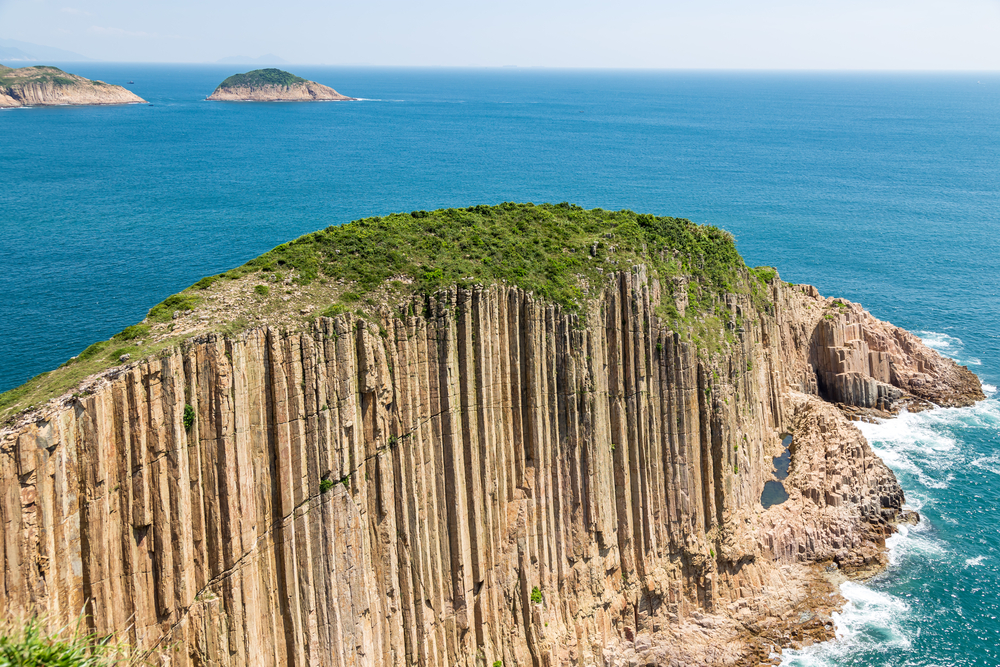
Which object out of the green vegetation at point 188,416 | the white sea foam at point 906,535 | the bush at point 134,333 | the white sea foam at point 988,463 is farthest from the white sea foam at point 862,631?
the bush at point 134,333

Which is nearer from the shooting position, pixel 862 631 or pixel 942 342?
pixel 862 631

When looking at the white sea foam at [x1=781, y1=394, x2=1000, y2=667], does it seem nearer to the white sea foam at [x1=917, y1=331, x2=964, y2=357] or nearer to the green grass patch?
the white sea foam at [x1=917, y1=331, x2=964, y2=357]

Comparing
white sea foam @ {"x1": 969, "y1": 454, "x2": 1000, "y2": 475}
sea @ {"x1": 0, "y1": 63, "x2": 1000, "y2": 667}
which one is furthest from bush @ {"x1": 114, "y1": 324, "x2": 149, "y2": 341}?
white sea foam @ {"x1": 969, "y1": 454, "x2": 1000, "y2": 475}

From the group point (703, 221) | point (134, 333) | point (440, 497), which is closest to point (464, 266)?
point (440, 497)

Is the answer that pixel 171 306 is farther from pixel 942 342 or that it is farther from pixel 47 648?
pixel 942 342

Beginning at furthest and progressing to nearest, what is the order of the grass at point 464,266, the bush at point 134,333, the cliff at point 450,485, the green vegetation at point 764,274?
the green vegetation at point 764,274
the grass at point 464,266
the bush at point 134,333
the cliff at point 450,485

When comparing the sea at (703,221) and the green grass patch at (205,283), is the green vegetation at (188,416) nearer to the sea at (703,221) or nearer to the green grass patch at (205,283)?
the green grass patch at (205,283)
